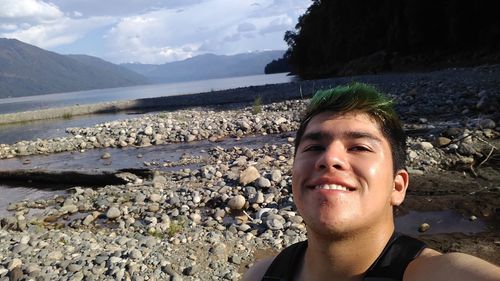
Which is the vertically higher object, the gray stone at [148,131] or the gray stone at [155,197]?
the gray stone at [148,131]

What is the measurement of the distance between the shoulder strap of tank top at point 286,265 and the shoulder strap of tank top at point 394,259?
20.4 inches

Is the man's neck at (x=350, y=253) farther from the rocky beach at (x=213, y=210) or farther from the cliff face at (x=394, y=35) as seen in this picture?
the cliff face at (x=394, y=35)

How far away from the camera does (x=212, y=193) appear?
8.77m

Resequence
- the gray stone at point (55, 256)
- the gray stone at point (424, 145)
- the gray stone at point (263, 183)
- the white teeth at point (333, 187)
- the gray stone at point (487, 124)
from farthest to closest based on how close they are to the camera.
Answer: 1. the gray stone at point (487, 124)
2. the gray stone at point (424, 145)
3. the gray stone at point (263, 183)
4. the gray stone at point (55, 256)
5. the white teeth at point (333, 187)

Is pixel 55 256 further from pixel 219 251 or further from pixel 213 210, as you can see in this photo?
pixel 213 210

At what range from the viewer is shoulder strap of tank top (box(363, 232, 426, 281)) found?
1922 mm

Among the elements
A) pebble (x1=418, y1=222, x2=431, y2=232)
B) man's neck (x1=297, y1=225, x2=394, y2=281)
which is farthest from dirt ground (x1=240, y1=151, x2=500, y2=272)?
man's neck (x1=297, y1=225, x2=394, y2=281)

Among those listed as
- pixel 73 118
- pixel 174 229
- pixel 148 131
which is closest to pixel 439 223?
pixel 174 229

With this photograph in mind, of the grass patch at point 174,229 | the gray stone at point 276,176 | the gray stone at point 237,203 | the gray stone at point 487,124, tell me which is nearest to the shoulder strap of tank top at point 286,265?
the grass patch at point 174,229

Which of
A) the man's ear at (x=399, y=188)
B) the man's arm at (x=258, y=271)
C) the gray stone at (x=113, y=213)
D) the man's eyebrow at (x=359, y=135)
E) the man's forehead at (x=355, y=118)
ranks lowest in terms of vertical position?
the gray stone at (x=113, y=213)

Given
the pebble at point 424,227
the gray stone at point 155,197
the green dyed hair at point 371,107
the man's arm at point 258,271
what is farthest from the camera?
the gray stone at point 155,197

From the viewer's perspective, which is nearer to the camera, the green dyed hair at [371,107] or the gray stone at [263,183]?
the green dyed hair at [371,107]

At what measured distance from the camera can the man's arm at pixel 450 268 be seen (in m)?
1.68

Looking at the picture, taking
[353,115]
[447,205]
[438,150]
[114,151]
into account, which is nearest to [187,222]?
[447,205]
